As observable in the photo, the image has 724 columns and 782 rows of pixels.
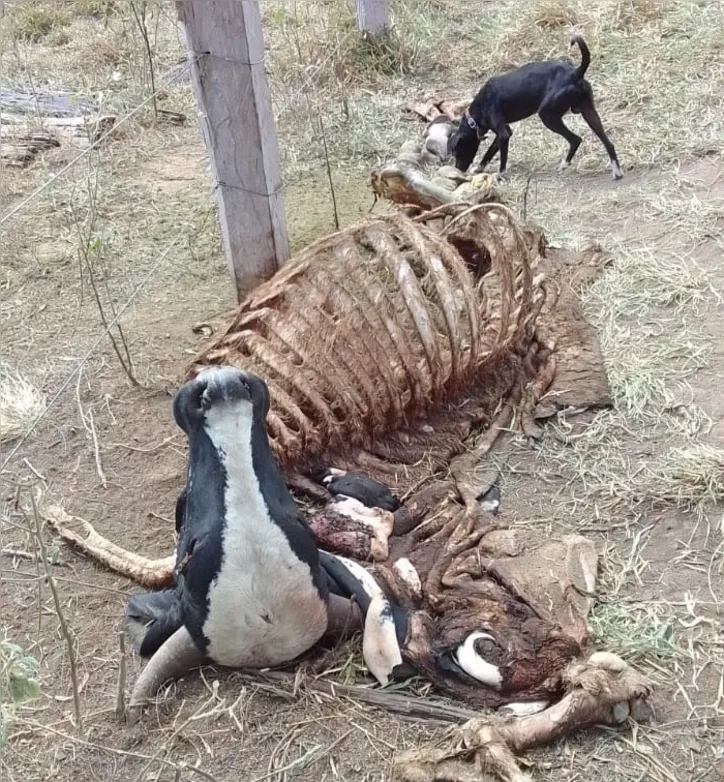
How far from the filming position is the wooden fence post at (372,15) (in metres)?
6.78

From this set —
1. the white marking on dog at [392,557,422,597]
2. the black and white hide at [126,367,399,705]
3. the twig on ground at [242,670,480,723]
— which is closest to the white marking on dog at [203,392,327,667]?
the black and white hide at [126,367,399,705]

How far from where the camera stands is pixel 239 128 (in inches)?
137

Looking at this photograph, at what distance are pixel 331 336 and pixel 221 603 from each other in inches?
42.1

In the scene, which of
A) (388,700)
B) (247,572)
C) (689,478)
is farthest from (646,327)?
(247,572)

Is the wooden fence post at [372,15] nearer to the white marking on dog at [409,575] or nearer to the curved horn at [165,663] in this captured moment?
the white marking on dog at [409,575]

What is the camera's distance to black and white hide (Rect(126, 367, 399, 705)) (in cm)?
207

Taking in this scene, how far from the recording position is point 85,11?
7938mm

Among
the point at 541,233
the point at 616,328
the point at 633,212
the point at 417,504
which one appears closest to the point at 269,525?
the point at 417,504

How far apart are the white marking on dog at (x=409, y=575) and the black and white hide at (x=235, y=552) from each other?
26 cm

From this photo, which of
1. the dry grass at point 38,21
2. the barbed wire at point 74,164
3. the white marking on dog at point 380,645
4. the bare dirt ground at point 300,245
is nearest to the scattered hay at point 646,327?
the bare dirt ground at point 300,245

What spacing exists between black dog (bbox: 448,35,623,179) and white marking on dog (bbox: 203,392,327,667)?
12.6 feet

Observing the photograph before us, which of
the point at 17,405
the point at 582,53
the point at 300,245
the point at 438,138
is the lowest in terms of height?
the point at 438,138

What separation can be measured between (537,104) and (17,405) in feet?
→ 11.3

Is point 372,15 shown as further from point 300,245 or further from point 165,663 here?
point 165,663
